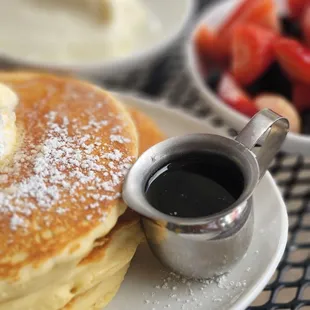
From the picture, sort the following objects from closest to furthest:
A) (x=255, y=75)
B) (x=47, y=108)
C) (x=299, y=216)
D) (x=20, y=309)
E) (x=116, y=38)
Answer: (x=20, y=309), (x=47, y=108), (x=299, y=216), (x=255, y=75), (x=116, y=38)

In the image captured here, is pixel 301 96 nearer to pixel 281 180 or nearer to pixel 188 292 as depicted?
pixel 281 180

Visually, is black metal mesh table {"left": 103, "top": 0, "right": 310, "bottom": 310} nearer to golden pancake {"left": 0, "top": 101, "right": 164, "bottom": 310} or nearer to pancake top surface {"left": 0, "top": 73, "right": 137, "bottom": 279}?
golden pancake {"left": 0, "top": 101, "right": 164, "bottom": 310}

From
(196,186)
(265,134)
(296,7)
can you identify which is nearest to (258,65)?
(296,7)

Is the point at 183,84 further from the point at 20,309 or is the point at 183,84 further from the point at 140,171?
the point at 20,309

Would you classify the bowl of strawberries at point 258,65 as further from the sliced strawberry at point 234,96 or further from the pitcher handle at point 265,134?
the pitcher handle at point 265,134

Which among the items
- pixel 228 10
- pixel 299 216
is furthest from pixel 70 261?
pixel 228 10

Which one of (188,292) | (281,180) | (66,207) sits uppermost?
(66,207)

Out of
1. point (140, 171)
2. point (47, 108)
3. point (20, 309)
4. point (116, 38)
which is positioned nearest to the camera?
point (20, 309)
